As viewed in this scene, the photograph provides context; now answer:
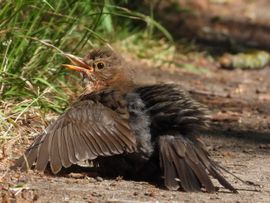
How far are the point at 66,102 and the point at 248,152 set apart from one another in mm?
1638

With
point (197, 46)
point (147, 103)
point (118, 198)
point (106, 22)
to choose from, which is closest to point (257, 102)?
point (106, 22)

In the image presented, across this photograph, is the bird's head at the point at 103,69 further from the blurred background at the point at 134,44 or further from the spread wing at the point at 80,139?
the spread wing at the point at 80,139

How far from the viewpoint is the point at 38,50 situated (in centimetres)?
759

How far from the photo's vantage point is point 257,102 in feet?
32.4

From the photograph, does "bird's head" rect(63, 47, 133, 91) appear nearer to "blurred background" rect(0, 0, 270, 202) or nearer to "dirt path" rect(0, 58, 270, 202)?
"blurred background" rect(0, 0, 270, 202)

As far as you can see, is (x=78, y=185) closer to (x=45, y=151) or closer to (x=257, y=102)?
(x=45, y=151)

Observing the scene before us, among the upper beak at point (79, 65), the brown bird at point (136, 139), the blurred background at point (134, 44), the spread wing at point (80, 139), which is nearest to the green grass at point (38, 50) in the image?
the blurred background at point (134, 44)

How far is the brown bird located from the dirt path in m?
0.13

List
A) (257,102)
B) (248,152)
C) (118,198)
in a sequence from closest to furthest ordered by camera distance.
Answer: (118,198), (248,152), (257,102)

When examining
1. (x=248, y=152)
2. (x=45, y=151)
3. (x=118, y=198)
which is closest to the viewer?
(x=118, y=198)

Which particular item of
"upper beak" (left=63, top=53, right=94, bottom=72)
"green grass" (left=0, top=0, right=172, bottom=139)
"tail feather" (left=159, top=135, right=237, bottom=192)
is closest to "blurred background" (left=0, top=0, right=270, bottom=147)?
"green grass" (left=0, top=0, right=172, bottom=139)

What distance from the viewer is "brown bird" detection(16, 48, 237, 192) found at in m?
5.93

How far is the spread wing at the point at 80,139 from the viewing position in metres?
5.93

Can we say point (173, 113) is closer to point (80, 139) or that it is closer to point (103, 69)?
point (80, 139)
